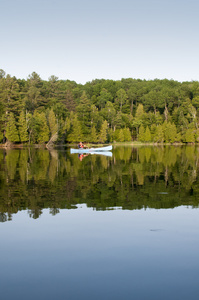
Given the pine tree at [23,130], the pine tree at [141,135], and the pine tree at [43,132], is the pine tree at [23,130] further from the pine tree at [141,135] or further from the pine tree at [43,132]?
the pine tree at [141,135]

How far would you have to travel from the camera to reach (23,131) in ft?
252

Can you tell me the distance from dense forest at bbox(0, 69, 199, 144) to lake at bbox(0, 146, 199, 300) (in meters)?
63.9

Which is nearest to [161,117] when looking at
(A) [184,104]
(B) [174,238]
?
(A) [184,104]

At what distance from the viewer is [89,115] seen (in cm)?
9425

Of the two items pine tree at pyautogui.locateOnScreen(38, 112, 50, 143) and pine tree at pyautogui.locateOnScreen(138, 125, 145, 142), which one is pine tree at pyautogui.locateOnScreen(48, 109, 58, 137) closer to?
pine tree at pyautogui.locateOnScreen(38, 112, 50, 143)

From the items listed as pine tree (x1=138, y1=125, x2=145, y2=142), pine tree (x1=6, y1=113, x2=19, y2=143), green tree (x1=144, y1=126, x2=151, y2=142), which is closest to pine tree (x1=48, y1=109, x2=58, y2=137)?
pine tree (x1=6, y1=113, x2=19, y2=143)

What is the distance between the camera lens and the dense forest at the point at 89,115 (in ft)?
259

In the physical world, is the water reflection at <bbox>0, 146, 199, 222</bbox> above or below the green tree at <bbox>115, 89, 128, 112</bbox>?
below

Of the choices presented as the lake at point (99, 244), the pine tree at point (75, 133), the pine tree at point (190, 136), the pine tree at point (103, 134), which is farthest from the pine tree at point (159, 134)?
the lake at point (99, 244)

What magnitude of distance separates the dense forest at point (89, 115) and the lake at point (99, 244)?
6390cm

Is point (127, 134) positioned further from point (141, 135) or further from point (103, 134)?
point (103, 134)

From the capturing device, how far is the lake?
629 cm

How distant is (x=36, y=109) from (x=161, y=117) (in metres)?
42.6

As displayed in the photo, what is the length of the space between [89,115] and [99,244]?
86.7m
